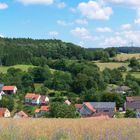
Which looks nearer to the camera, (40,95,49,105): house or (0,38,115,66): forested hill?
(40,95,49,105): house

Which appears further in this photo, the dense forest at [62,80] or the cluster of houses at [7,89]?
the cluster of houses at [7,89]

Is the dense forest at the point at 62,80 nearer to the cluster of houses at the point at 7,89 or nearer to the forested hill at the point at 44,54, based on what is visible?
the forested hill at the point at 44,54

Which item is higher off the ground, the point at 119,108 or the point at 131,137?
the point at 131,137

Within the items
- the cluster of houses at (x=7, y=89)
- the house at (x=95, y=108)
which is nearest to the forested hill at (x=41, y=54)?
the cluster of houses at (x=7, y=89)

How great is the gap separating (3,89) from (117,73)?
83.0 ft

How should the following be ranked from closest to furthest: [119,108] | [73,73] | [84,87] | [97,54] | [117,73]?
[119,108] < [84,87] < [117,73] < [73,73] < [97,54]

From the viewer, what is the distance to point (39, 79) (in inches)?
3932

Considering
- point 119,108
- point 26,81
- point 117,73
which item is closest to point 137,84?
point 117,73

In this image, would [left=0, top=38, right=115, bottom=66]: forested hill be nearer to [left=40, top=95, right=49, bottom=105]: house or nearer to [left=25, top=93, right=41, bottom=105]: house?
[left=25, top=93, right=41, bottom=105]: house

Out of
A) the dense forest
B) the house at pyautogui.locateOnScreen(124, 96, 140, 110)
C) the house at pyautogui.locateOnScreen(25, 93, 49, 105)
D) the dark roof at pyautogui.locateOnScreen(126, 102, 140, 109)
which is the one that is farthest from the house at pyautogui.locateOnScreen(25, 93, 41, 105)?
the dark roof at pyautogui.locateOnScreen(126, 102, 140, 109)

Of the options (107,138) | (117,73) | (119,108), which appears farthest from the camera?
(117,73)

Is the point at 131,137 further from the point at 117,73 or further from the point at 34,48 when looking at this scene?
the point at 34,48

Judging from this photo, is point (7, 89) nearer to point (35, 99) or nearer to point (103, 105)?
point (35, 99)

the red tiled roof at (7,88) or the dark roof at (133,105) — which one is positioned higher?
the red tiled roof at (7,88)
